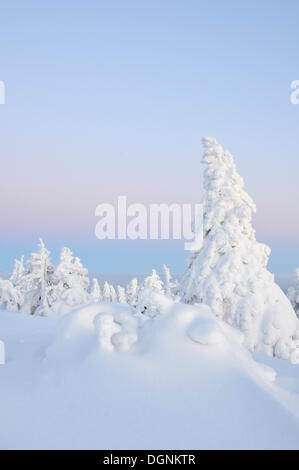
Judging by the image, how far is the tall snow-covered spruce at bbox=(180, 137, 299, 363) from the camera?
580 inches

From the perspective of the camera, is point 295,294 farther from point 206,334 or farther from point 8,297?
point 206,334

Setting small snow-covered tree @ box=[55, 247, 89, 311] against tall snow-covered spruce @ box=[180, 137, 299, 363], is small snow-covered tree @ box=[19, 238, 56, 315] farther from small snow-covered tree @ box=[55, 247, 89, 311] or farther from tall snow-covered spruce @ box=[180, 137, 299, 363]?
tall snow-covered spruce @ box=[180, 137, 299, 363]

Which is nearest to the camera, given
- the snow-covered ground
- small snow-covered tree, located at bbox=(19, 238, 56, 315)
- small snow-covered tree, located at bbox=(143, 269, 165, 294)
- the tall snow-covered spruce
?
the snow-covered ground

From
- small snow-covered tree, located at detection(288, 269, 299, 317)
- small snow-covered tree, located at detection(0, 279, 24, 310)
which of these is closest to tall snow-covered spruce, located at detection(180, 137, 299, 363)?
small snow-covered tree, located at detection(288, 269, 299, 317)

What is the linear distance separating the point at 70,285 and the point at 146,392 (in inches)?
902

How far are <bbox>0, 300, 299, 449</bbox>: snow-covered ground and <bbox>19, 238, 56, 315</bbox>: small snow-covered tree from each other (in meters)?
21.0

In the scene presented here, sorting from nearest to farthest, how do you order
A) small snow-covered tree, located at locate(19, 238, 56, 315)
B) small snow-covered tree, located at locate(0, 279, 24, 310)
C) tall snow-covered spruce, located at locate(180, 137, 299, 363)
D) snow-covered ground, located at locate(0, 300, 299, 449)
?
1. snow-covered ground, located at locate(0, 300, 299, 449)
2. tall snow-covered spruce, located at locate(180, 137, 299, 363)
3. small snow-covered tree, located at locate(19, 238, 56, 315)
4. small snow-covered tree, located at locate(0, 279, 24, 310)

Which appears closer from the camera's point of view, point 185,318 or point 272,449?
point 272,449

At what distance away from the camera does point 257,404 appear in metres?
3.42

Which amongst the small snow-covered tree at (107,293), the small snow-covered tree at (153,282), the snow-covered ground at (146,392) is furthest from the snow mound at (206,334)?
the small snow-covered tree at (107,293)

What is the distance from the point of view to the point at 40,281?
25891mm
